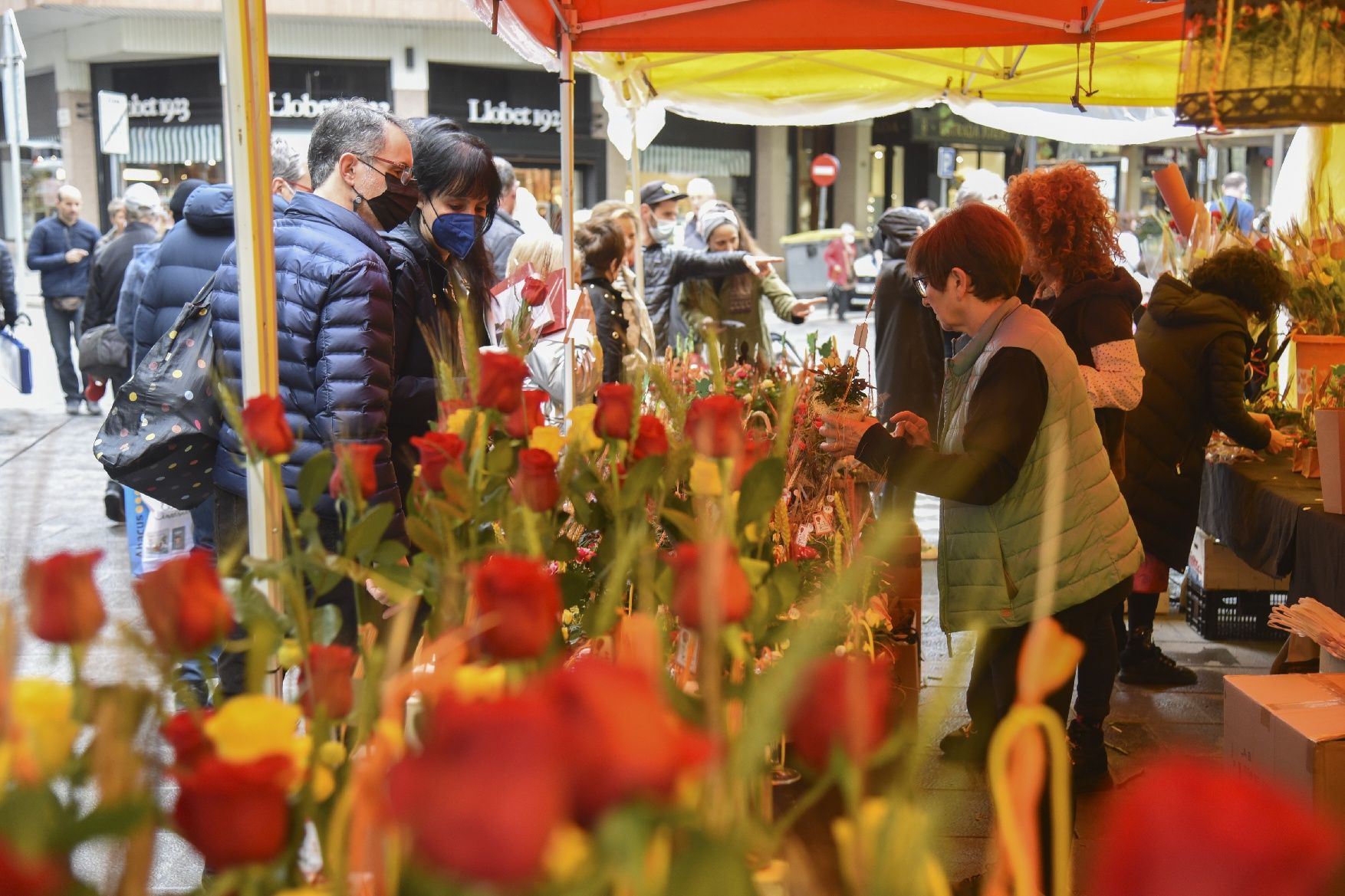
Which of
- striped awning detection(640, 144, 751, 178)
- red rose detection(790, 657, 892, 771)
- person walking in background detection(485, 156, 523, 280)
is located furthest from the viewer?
striped awning detection(640, 144, 751, 178)

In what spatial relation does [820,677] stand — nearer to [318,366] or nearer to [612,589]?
[612,589]

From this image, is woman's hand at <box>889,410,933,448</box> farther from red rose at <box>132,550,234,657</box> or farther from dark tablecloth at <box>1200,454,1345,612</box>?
red rose at <box>132,550,234,657</box>

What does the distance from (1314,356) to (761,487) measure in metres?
3.79

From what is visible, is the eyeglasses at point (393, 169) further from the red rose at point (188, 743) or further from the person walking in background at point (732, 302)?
the person walking in background at point (732, 302)

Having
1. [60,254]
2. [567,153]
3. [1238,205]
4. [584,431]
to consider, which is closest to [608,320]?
[567,153]

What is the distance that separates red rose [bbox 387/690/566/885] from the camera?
0.39m

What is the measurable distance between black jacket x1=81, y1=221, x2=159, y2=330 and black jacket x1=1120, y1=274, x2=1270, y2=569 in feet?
15.2

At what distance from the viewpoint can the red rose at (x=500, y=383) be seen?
1.08 meters

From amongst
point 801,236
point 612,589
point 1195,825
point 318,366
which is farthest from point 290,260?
point 801,236

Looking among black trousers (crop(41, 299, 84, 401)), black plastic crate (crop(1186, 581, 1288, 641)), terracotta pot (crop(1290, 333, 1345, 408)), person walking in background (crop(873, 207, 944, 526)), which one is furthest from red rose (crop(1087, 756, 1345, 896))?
black trousers (crop(41, 299, 84, 401))

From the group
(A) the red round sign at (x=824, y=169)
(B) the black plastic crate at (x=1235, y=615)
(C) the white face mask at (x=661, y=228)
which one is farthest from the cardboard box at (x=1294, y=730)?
(A) the red round sign at (x=824, y=169)

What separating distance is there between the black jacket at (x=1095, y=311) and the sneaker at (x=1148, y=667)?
3.99ft

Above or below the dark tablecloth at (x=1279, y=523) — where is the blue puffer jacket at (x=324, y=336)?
above

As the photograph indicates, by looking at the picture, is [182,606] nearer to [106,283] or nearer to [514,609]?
[514,609]
